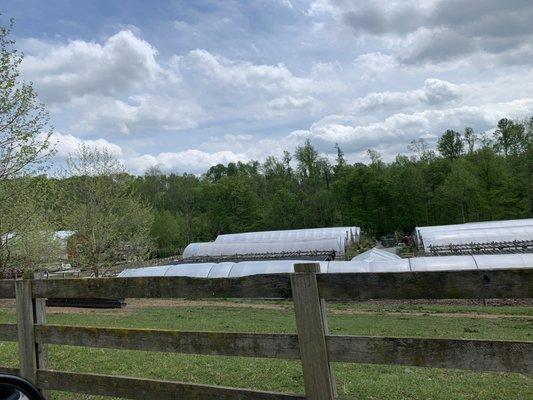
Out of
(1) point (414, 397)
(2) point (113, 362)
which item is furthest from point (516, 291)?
(2) point (113, 362)

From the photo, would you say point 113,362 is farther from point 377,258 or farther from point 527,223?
point 527,223

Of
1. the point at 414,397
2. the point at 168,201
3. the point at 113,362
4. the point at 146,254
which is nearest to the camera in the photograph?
the point at 414,397

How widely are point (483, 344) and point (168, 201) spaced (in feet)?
260

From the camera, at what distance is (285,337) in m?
3.49

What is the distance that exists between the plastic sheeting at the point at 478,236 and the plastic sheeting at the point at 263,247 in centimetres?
792

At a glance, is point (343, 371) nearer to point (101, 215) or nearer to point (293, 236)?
point (101, 215)

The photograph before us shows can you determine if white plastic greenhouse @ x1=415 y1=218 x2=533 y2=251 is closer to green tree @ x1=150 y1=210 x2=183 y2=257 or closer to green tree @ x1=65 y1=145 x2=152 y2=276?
green tree @ x1=65 y1=145 x2=152 y2=276

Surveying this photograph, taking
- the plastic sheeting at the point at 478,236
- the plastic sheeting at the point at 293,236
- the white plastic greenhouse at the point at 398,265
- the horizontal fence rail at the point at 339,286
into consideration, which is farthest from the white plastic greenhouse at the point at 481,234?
the horizontal fence rail at the point at 339,286

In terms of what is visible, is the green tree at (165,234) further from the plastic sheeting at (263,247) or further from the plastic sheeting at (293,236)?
the plastic sheeting at (263,247)

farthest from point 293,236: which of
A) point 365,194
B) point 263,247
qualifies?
point 365,194

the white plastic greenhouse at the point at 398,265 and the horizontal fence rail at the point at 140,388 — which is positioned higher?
the horizontal fence rail at the point at 140,388

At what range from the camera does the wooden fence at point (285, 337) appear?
2.96m

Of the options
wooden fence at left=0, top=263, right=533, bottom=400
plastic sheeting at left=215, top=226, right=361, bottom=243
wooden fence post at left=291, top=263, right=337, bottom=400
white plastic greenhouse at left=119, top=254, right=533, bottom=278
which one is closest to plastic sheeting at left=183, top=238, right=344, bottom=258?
plastic sheeting at left=215, top=226, right=361, bottom=243

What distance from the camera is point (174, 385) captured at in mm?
3799
